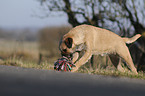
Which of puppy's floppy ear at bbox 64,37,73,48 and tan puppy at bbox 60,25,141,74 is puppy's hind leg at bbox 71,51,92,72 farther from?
puppy's floppy ear at bbox 64,37,73,48

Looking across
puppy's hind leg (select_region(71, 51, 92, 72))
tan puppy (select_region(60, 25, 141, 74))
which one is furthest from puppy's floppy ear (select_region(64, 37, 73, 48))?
puppy's hind leg (select_region(71, 51, 92, 72))

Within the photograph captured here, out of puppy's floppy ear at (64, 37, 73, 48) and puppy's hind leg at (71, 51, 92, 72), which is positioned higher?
puppy's floppy ear at (64, 37, 73, 48)

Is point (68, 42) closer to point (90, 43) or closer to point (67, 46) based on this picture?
point (67, 46)

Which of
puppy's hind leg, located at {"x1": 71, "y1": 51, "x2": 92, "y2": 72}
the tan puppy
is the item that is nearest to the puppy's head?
the tan puppy

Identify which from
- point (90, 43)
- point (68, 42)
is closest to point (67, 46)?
point (68, 42)

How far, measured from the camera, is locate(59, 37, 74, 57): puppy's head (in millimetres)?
5301

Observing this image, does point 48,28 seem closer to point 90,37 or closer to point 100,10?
point 100,10

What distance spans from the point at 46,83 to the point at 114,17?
738cm

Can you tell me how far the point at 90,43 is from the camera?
18.8 feet

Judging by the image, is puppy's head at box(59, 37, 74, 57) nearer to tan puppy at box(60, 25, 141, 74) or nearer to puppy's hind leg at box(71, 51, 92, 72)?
tan puppy at box(60, 25, 141, 74)

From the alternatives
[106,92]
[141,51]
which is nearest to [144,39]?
[141,51]

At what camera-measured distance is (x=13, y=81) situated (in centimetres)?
275

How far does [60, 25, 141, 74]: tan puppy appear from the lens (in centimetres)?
544

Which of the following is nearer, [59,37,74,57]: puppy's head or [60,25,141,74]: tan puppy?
[59,37,74,57]: puppy's head
